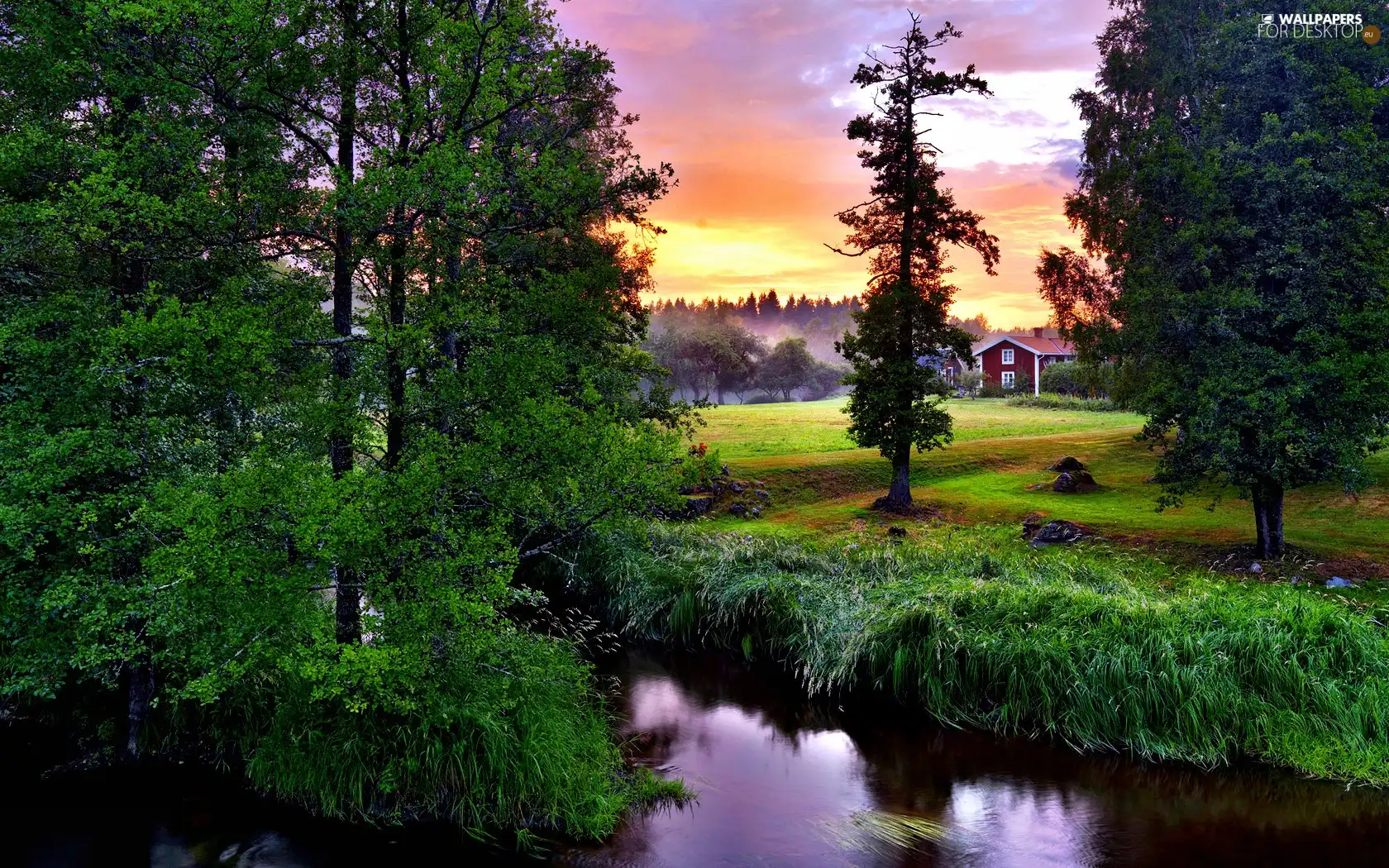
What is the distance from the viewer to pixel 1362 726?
11.7 m

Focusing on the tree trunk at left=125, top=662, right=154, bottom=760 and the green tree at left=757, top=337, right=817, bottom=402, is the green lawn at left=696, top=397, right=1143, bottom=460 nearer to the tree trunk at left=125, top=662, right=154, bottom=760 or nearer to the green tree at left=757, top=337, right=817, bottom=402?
the tree trunk at left=125, top=662, right=154, bottom=760

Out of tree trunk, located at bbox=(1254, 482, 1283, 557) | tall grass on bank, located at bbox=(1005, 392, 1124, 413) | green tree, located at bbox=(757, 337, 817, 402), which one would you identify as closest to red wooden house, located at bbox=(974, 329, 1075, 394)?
tall grass on bank, located at bbox=(1005, 392, 1124, 413)

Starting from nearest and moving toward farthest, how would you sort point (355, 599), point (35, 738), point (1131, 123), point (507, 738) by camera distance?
point (507, 738), point (355, 599), point (35, 738), point (1131, 123)

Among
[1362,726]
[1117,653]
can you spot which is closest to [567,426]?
[1117,653]

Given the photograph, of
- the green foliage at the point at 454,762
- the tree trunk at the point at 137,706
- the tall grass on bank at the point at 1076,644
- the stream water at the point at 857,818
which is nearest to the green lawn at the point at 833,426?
the tall grass on bank at the point at 1076,644

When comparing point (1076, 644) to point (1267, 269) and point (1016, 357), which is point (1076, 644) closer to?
point (1267, 269)

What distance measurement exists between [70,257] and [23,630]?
5568mm

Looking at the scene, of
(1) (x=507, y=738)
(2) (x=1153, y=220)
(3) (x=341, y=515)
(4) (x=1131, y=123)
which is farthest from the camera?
(4) (x=1131, y=123)

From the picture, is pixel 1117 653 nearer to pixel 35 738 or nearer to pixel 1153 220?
pixel 1153 220

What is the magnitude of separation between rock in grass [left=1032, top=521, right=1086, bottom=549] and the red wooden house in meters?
55.0

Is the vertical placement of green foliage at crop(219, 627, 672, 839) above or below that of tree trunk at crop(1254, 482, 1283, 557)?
below

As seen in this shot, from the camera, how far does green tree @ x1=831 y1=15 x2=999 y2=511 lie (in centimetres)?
2628

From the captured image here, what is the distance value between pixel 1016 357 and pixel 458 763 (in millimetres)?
76322

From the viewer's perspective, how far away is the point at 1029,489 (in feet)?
91.9
